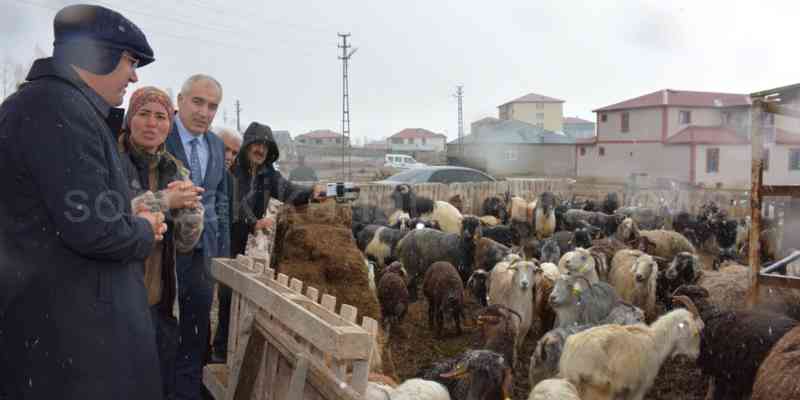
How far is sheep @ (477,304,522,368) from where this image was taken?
6227 mm

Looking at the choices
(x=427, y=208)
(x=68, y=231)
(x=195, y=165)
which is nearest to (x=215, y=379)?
(x=195, y=165)

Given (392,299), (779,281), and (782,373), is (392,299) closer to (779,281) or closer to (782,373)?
(779,281)

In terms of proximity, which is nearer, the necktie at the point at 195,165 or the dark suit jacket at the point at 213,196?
the dark suit jacket at the point at 213,196

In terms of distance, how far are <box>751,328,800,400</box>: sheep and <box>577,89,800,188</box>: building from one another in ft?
97.4

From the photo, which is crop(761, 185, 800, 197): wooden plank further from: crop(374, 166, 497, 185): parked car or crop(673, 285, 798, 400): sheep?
crop(374, 166, 497, 185): parked car

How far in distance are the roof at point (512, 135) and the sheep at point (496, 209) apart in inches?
1108

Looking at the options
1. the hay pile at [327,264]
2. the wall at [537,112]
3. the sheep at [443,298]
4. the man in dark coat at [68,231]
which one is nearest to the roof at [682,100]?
the sheep at [443,298]

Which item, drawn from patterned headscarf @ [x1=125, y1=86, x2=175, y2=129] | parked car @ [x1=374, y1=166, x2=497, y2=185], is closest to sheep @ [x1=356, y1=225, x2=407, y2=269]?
patterned headscarf @ [x1=125, y1=86, x2=175, y2=129]

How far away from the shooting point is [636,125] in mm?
38406

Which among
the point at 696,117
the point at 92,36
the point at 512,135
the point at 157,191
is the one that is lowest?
the point at 157,191

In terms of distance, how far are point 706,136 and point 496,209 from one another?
68.0 feet

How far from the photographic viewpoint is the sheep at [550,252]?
37.6ft

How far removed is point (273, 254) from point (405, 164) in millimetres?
34553

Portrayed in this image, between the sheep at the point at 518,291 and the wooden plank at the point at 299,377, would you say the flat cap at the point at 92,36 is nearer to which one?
the wooden plank at the point at 299,377
